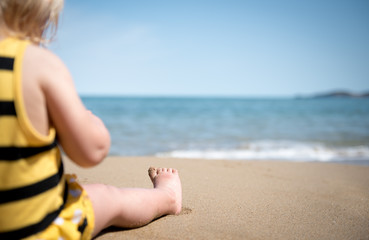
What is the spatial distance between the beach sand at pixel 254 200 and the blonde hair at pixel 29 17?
1.02m

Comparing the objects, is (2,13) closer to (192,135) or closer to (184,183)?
(184,183)

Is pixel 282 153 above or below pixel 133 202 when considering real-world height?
below

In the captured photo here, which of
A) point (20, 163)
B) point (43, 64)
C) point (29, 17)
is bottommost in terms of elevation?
point (20, 163)

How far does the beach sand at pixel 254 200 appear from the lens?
1.55 meters

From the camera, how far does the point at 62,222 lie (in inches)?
39.6

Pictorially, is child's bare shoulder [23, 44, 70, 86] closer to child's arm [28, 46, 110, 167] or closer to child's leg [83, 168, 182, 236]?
child's arm [28, 46, 110, 167]

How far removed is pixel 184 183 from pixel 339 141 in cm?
568

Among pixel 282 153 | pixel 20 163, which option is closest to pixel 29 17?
pixel 20 163

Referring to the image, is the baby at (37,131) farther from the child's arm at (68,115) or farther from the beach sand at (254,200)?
the beach sand at (254,200)

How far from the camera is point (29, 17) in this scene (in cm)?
92

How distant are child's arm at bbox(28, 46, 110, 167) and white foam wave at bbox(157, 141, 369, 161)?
4152 millimetres

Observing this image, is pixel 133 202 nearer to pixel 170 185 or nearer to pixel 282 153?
pixel 170 185

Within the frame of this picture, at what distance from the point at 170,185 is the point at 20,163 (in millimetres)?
1024

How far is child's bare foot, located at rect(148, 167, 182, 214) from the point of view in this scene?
5.54 ft
